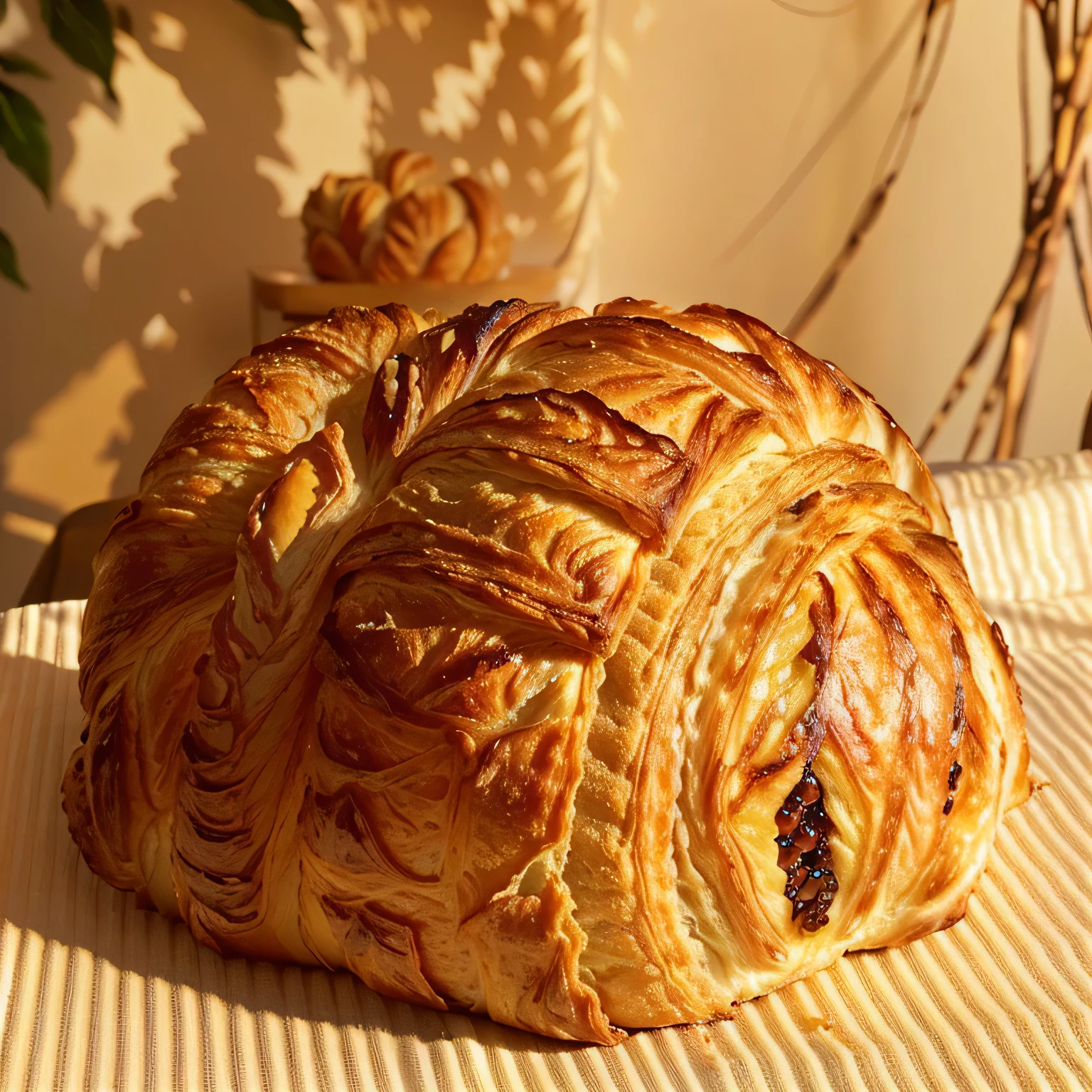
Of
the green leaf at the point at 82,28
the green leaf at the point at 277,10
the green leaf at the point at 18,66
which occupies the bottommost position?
the green leaf at the point at 18,66

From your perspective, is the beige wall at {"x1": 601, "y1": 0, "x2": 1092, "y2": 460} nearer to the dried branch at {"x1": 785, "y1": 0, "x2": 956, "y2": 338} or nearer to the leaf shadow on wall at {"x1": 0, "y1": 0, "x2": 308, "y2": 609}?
the dried branch at {"x1": 785, "y1": 0, "x2": 956, "y2": 338}

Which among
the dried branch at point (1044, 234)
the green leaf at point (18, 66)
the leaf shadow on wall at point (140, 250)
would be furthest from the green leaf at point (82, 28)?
the dried branch at point (1044, 234)

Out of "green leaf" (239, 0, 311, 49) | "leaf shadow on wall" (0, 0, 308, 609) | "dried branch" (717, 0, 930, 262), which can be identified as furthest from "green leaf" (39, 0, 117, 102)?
"dried branch" (717, 0, 930, 262)

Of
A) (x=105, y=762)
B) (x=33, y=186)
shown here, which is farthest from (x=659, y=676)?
(x=33, y=186)

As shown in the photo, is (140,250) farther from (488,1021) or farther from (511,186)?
(488,1021)

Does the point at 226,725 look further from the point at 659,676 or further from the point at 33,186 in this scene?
the point at 33,186

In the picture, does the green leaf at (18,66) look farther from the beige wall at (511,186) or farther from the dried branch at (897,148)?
the dried branch at (897,148)
